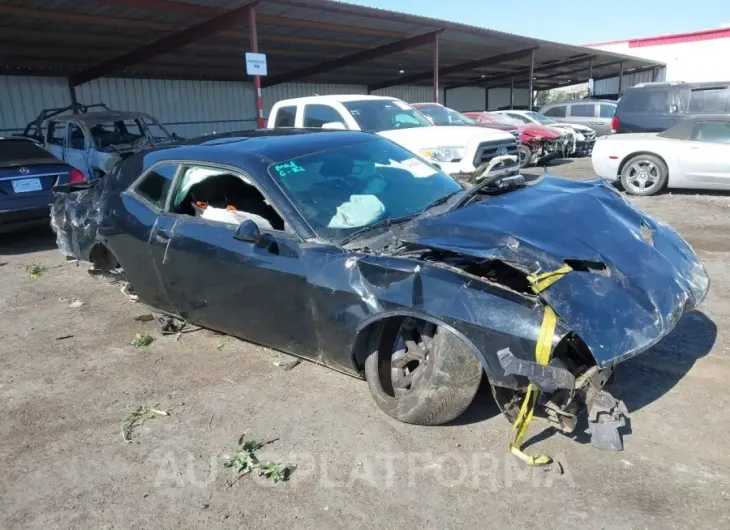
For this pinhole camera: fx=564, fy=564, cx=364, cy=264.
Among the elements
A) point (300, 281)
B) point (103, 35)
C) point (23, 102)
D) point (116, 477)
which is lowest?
point (116, 477)

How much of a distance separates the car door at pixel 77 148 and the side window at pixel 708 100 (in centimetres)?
1151

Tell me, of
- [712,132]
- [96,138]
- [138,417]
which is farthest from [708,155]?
[96,138]

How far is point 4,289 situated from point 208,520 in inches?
188

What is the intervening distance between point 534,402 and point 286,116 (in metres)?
7.99

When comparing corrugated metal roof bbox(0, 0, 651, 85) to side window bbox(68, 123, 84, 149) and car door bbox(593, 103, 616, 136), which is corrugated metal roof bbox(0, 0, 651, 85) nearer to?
side window bbox(68, 123, 84, 149)

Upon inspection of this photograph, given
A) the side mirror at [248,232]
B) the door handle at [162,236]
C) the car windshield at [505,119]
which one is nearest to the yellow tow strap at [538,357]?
the side mirror at [248,232]

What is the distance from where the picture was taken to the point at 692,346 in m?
3.82

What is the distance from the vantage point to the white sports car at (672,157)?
8938 millimetres

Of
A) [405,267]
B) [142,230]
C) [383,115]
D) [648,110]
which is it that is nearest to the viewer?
[405,267]

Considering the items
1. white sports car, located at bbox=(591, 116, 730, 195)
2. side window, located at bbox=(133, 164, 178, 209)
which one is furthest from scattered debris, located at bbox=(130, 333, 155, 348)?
white sports car, located at bbox=(591, 116, 730, 195)

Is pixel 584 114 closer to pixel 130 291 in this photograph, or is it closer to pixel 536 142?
pixel 536 142

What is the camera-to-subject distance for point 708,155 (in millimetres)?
9016

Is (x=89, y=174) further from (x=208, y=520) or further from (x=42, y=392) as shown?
(x=208, y=520)

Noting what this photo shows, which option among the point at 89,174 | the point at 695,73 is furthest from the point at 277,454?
the point at 695,73
